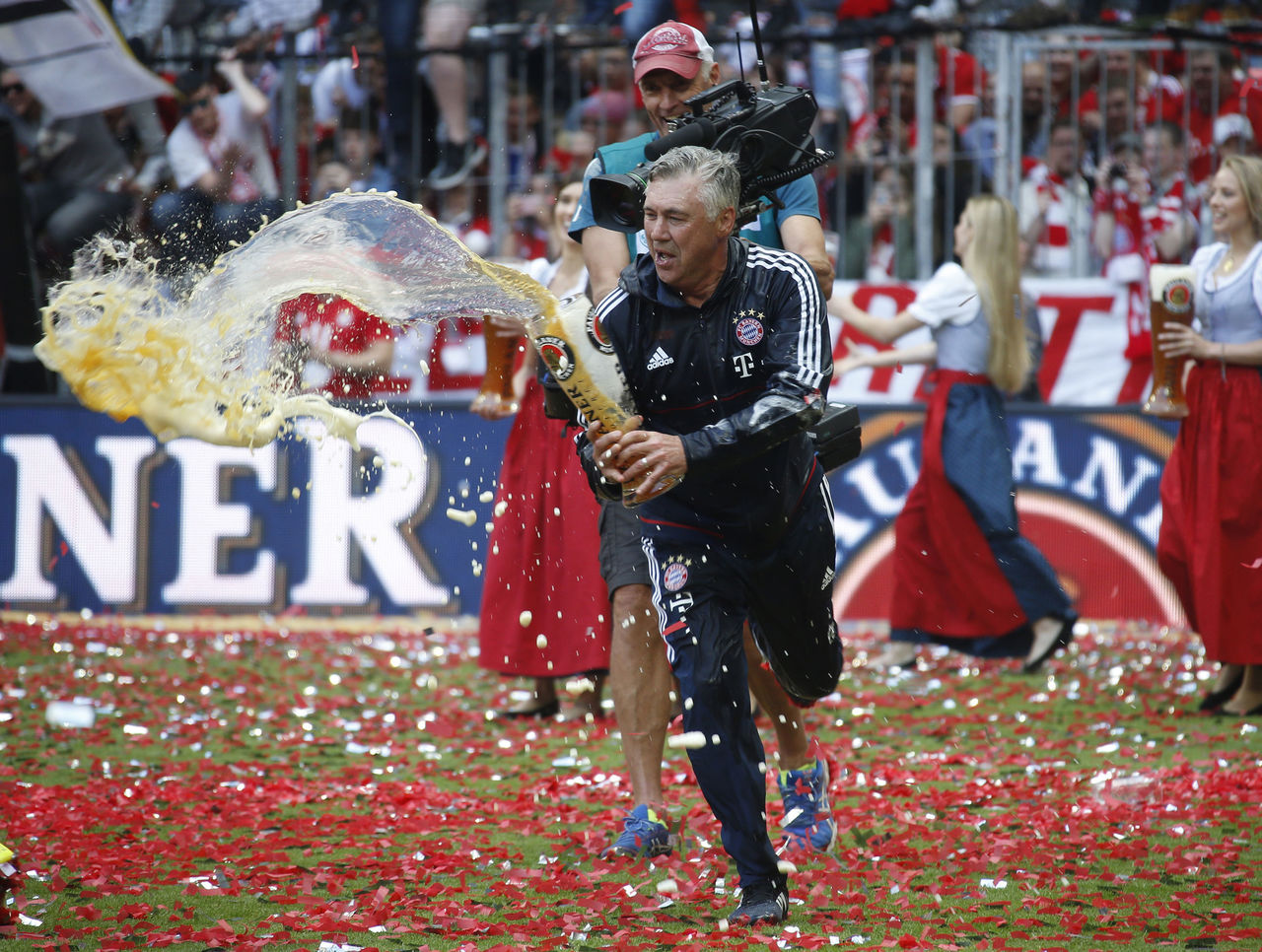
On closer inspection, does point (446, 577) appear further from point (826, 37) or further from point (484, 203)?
point (826, 37)

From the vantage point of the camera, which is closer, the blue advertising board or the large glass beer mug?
the large glass beer mug

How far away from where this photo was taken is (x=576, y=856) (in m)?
4.65

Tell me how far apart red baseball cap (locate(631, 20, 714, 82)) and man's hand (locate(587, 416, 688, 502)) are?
4.55 feet

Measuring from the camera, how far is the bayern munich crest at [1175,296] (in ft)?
22.4

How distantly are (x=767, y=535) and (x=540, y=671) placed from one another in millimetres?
2903

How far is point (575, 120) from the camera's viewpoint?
10.7m

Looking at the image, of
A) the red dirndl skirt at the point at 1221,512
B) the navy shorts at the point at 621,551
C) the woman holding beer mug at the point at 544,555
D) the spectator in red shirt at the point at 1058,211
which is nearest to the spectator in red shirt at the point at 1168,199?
the spectator in red shirt at the point at 1058,211

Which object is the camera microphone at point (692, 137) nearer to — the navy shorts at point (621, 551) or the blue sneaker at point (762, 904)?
the navy shorts at point (621, 551)

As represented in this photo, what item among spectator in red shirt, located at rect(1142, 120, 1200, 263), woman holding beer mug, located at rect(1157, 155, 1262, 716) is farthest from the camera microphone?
spectator in red shirt, located at rect(1142, 120, 1200, 263)

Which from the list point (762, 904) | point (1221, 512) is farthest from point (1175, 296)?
point (762, 904)

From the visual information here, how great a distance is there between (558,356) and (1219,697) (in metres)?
4.34

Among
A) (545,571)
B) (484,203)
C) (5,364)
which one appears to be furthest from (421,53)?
(545,571)

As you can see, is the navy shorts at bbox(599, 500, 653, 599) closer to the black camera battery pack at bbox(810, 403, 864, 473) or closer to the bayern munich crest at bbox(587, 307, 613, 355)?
the black camera battery pack at bbox(810, 403, 864, 473)

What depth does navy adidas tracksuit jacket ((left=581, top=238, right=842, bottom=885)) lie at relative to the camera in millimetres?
3891
